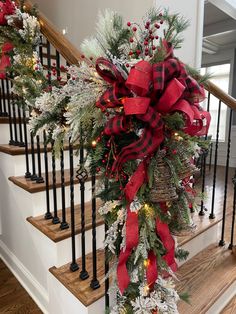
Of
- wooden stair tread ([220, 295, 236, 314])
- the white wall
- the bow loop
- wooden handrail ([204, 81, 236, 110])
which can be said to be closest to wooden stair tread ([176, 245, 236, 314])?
wooden stair tread ([220, 295, 236, 314])

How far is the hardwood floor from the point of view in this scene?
5.00ft

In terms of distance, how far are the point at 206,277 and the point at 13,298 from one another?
128 centimetres

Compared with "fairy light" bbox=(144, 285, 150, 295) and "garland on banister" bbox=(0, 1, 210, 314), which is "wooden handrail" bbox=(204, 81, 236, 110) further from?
"fairy light" bbox=(144, 285, 150, 295)

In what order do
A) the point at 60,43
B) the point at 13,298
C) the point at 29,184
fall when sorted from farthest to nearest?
1. the point at 13,298
2. the point at 29,184
3. the point at 60,43

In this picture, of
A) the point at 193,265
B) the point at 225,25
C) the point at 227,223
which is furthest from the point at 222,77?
the point at 193,265

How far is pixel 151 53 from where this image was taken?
0.75 m

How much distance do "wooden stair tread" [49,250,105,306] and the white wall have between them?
174 cm

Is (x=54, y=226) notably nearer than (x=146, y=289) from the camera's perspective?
No

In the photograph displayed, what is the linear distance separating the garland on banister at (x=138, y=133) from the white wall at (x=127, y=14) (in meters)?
1.39

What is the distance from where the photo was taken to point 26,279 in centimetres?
168

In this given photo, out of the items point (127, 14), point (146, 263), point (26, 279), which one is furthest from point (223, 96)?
point (26, 279)

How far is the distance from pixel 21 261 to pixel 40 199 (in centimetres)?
60

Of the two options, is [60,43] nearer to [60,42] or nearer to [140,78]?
[60,42]

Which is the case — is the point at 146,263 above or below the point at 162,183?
below
